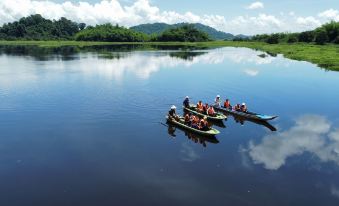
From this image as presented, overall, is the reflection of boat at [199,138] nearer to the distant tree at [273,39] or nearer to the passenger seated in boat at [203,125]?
the passenger seated in boat at [203,125]

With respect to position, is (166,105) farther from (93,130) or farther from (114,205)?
(114,205)

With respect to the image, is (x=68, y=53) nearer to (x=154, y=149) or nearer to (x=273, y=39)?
(x=154, y=149)

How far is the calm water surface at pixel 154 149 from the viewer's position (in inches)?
850

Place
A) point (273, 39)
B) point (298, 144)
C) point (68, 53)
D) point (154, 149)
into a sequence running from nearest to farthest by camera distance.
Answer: point (154, 149) → point (298, 144) → point (68, 53) → point (273, 39)

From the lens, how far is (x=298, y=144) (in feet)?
100

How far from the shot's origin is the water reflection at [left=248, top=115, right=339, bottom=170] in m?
27.3

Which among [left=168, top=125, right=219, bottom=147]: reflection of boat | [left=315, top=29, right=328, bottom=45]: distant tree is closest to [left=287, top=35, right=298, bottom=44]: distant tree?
[left=315, top=29, right=328, bottom=45]: distant tree

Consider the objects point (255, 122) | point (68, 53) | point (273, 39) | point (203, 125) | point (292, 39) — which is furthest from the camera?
point (273, 39)

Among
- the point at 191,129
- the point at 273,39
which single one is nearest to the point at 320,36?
the point at 273,39

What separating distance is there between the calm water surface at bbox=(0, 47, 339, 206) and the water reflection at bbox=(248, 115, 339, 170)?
0.09 m

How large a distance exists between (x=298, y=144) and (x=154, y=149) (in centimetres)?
1225

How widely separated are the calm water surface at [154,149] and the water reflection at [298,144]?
0.09 meters

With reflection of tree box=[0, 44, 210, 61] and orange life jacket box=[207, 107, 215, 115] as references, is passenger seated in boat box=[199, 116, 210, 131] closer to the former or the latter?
orange life jacket box=[207, 107, 215, 115]

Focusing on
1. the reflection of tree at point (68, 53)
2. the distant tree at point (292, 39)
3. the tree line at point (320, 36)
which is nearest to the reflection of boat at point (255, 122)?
the reflection of tree at point (68, 53)
